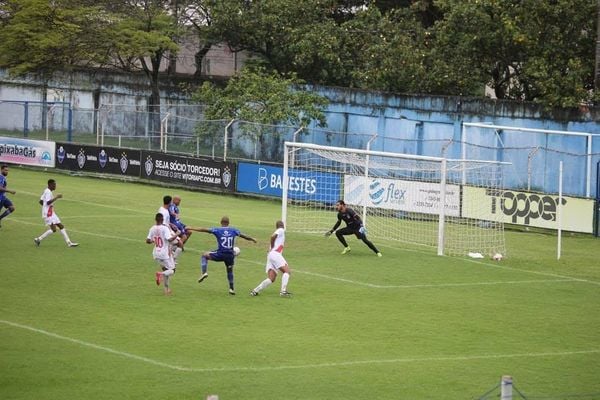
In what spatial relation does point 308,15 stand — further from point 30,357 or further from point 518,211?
point 30,357

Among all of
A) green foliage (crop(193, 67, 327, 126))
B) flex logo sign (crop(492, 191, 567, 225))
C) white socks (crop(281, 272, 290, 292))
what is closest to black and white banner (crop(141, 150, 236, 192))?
green foliage (crop(193, 67, 327, 126))

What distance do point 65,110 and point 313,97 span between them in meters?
15.7

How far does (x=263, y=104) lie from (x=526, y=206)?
1803 centimetres

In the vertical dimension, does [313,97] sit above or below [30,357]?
above

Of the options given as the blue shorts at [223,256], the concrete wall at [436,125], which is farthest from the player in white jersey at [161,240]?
the concrete wall at [436,125]

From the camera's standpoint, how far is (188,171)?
49.9 m

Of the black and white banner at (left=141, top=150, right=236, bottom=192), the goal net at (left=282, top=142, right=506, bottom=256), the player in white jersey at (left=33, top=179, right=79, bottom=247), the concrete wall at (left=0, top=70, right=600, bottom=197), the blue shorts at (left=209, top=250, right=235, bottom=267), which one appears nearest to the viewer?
the blue shorts at (left=209, top=250, right=235, bottom=267)

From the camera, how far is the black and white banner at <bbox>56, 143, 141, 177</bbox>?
52125 mm

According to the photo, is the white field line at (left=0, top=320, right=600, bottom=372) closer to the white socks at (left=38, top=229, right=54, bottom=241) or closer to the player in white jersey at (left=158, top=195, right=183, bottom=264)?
the player in white jersey at (left=158, top=195, right=183, bottom=264)

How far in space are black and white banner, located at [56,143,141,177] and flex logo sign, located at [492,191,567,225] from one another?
20011 millimetres

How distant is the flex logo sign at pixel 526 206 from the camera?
37.2m

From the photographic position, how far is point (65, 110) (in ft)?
199

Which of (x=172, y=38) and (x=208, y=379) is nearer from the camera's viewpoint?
(x=208, y=379)

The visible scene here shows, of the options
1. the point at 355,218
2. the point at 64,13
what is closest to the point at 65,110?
the point at 64,13
